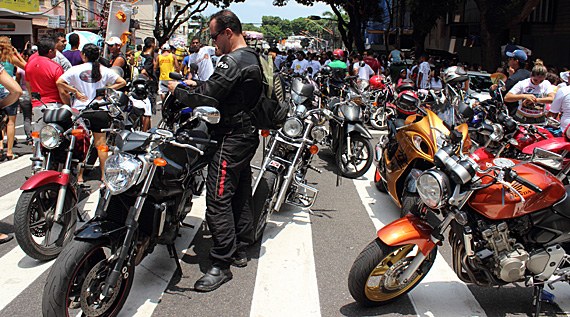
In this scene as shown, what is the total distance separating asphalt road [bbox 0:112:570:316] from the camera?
11.9 feet

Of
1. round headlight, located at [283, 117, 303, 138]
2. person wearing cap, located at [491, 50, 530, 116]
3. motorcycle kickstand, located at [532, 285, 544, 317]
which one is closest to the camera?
motorcycle kickstand, located at [532, 285, 544, 317]

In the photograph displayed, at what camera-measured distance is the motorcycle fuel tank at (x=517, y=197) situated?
3193 mm

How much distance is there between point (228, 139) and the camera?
13.1ft

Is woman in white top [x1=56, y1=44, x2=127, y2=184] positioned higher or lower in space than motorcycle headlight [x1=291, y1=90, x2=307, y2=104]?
higher

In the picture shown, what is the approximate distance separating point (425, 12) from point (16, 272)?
25949mm

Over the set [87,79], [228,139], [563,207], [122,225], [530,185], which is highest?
[87,79]

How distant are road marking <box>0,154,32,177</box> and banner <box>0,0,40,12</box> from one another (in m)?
→ 27.3

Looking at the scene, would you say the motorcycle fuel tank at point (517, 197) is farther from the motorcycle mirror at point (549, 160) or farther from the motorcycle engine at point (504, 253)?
the motorcycle mirror at point (549, 160)

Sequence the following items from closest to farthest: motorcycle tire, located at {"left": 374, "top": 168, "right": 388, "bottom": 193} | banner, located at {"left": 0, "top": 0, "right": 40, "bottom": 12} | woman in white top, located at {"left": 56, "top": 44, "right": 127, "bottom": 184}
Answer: woman in white top, located at {"left": 56, "top": 44, "right": 127, "bottom": 184} < motorcycle tire, located at {"left": 374, "top": 168, "right": 388, "bottom": 193} < banner, located at {"left": 0, "top": 0, "right": 40, "bottom": 12}

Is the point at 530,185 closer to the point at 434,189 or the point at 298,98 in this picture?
the point at 434,189

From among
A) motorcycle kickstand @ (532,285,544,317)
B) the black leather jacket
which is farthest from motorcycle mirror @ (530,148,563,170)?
the black leather jacket

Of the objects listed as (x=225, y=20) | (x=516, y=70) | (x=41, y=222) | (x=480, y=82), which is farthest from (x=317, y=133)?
(x=480, y=82)

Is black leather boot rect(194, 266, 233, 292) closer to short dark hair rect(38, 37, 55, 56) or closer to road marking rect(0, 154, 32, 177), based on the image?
short dark hair rect(38, 37, 55, 56)

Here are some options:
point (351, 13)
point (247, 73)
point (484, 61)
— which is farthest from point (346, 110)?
point (351, 13)
